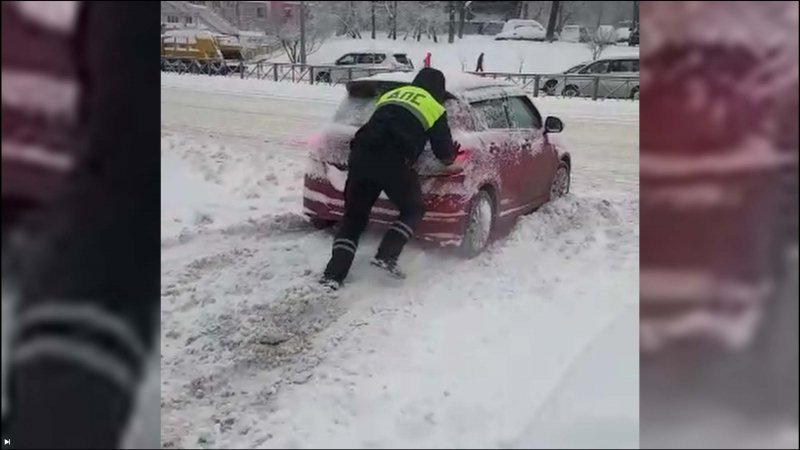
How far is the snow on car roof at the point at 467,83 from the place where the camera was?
2.48m

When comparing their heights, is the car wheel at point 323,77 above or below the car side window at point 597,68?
below

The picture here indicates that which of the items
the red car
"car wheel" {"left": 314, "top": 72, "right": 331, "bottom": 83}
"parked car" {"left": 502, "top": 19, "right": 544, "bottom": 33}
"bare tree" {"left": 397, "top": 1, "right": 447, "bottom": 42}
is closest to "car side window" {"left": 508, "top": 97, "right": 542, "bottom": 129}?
the red car

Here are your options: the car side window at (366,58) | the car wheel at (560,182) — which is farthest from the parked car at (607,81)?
the car side window at (366,58)

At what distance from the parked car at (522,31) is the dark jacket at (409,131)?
0.24 m

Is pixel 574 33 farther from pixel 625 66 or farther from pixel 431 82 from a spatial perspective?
pixel 431 82

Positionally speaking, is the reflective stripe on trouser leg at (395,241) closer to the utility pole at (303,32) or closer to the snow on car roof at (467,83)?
the snow on car roof at (467,83)

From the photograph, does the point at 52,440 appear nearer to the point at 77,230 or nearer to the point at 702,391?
the point at 77,230

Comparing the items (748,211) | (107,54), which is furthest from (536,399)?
(107,54)

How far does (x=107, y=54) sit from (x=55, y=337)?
2.68 ft

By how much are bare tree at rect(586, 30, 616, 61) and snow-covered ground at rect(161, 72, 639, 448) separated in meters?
0.16

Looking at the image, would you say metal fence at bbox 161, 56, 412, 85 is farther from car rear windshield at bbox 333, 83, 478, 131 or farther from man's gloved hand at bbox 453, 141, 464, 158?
man's gloved hand at bbox 453, 141, 464, 158

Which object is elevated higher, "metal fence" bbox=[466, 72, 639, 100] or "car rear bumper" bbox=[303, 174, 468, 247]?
"metal fence" bbox=[466, 72, 639, 100]

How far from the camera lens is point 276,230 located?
2.48m

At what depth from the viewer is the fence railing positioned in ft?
7.86
